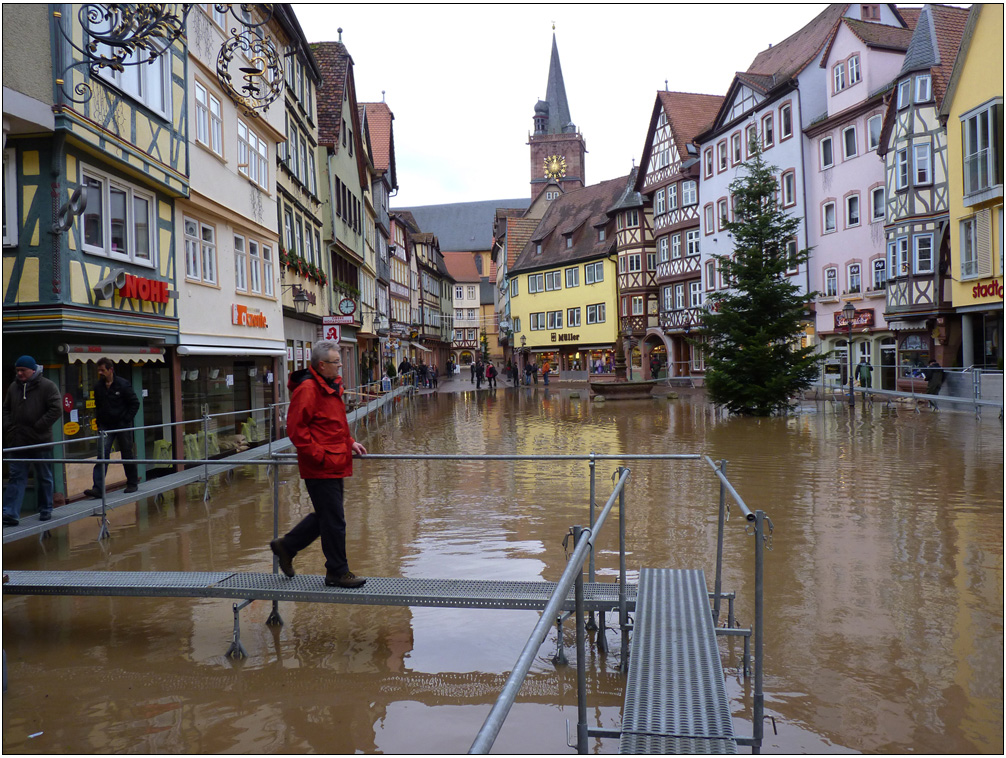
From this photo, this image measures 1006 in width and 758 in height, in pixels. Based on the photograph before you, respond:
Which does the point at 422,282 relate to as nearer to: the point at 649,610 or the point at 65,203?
the point at 65,203

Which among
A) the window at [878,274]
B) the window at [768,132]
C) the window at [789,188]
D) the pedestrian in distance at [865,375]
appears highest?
the window at [768,132]

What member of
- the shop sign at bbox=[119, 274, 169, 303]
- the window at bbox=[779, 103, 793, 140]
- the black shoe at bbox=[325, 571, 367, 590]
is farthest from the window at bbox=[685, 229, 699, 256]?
the black shoe at bbox=[325, 571, 367, 590]

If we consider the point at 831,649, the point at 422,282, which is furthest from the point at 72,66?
the point at 422,282

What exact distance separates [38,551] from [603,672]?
6.84m

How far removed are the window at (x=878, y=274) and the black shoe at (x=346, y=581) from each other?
33306 mm

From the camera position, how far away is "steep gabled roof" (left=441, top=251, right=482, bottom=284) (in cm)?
12500

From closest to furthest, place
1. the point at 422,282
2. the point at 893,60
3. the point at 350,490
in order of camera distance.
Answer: the point at 350,490, the point at 893,60, the point at 422,282

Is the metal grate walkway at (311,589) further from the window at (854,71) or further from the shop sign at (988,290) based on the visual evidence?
the window at (854,71)

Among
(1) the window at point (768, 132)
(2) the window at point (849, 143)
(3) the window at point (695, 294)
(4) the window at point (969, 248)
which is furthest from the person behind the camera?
(3) the window at point (695, 294)

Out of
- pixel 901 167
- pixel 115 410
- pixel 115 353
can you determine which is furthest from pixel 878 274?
pixel 115 410

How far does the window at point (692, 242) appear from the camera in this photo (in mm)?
51162

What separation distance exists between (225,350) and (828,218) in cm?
2963

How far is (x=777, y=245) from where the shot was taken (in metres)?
26.7

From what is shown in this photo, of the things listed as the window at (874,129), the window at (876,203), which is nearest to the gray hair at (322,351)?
the window at (876,203)
